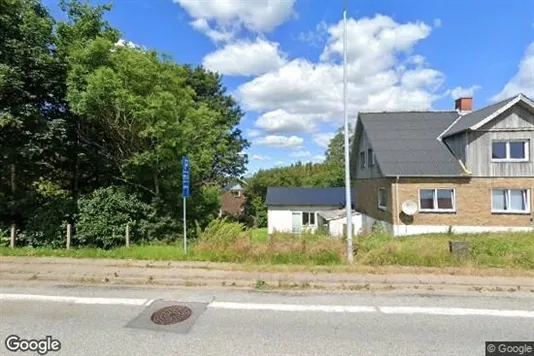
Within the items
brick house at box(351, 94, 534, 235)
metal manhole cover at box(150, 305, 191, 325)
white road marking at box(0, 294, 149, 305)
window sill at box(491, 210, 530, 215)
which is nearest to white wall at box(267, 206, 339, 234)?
brick house at box(351, 94, 534, 235)

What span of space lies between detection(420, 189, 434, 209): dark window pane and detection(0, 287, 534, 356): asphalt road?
13.0 meters

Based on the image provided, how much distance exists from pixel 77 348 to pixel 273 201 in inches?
1183

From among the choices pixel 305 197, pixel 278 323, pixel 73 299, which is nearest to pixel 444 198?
pixel 278 323

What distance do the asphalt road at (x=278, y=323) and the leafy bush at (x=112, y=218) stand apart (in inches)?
261

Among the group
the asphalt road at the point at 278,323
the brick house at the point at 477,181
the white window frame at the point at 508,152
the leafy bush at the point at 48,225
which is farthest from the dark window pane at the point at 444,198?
the leafy bush at the point at 48,225

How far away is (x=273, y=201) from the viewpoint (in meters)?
34.0

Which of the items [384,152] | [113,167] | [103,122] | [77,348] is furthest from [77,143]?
[384,152]

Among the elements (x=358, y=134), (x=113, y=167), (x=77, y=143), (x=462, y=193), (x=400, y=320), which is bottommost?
(x=400, y=320)

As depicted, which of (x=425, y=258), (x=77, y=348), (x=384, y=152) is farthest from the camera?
(x=384, y=152)

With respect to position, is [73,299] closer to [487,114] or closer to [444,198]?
[444,198]

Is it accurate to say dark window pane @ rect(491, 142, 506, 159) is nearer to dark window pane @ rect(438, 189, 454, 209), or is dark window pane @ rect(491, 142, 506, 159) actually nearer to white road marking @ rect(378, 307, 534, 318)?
dark window pane @ rect(438, 189, 454, 209)

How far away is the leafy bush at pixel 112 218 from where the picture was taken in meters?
13.0

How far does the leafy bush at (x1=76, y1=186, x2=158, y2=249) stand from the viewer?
42.6 ft

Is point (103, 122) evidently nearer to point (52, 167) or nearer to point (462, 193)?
point (52, 167)
